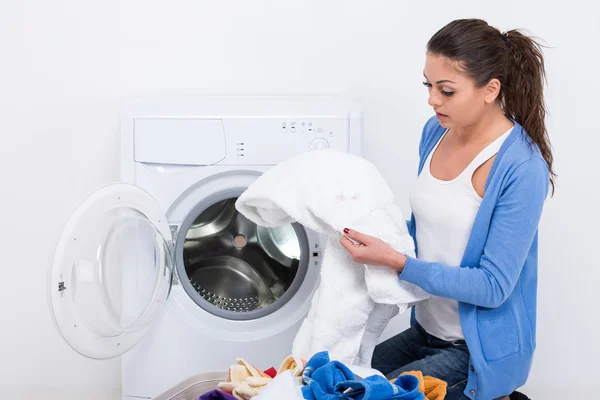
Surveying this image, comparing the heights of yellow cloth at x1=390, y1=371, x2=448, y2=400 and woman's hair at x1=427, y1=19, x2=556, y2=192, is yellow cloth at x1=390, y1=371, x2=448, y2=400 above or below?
below

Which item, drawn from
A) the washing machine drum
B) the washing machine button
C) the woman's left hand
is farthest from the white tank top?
the washing machine drum

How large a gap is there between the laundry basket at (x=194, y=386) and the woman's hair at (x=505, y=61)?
865 mm

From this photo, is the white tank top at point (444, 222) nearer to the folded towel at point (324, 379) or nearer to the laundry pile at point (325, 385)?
the laundry pile at point (325, 385)

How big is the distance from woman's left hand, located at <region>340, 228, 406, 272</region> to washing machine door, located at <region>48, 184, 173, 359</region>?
1.82 feet

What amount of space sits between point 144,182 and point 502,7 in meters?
1.23

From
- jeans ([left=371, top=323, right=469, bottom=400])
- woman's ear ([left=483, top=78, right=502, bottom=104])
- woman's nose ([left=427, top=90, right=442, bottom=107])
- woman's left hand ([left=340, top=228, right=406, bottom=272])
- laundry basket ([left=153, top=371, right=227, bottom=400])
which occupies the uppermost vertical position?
woman's ear ([left=483, top=78, right=502, bottom=104])

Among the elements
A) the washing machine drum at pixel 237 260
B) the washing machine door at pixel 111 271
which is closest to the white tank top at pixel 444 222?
the washing machine drum at pixel 237 260

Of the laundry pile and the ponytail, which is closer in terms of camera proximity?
the laundry pile

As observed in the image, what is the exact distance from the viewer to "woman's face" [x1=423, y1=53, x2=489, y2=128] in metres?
1.38

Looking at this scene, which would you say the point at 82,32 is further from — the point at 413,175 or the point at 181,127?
the point at 413,175

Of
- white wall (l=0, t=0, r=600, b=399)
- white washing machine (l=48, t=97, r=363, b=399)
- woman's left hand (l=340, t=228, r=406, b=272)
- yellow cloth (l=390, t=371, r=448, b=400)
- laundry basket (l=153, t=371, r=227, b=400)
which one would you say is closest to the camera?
yellow cloth (l=390, t=371, r=448, b=400)

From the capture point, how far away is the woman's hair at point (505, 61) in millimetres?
1365

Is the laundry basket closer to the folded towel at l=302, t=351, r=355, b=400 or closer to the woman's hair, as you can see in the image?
the folded towel at l=302, t=351, r=355, b=400
